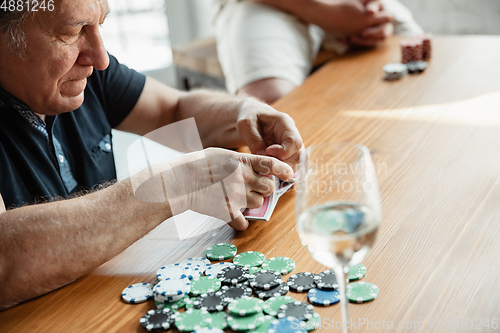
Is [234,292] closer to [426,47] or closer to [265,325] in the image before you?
[265,325]

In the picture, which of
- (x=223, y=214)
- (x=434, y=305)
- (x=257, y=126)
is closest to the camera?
(x=434, y=305)

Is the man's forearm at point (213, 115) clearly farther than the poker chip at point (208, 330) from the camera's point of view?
Yes

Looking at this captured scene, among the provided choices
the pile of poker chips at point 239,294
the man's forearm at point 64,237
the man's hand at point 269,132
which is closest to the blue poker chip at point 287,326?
the pile of poker chips at point 239,294

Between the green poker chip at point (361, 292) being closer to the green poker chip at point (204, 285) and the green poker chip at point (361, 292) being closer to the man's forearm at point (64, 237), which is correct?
the green poker chip at point (204, 285)

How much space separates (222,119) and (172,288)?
71cm

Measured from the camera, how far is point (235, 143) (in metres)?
1.35

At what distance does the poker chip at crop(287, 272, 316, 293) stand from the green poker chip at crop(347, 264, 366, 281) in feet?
0.20

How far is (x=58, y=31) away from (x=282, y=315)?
0.81 meters

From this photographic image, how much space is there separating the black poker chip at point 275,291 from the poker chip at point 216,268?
88 mm

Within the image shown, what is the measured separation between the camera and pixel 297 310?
0.74 m

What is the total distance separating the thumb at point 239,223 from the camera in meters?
0.97

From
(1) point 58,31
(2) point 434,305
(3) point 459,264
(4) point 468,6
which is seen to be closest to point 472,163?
(3) point 459,264

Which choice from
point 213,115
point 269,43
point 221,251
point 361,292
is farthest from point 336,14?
point 361,292

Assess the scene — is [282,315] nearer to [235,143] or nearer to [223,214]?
[223,214]
